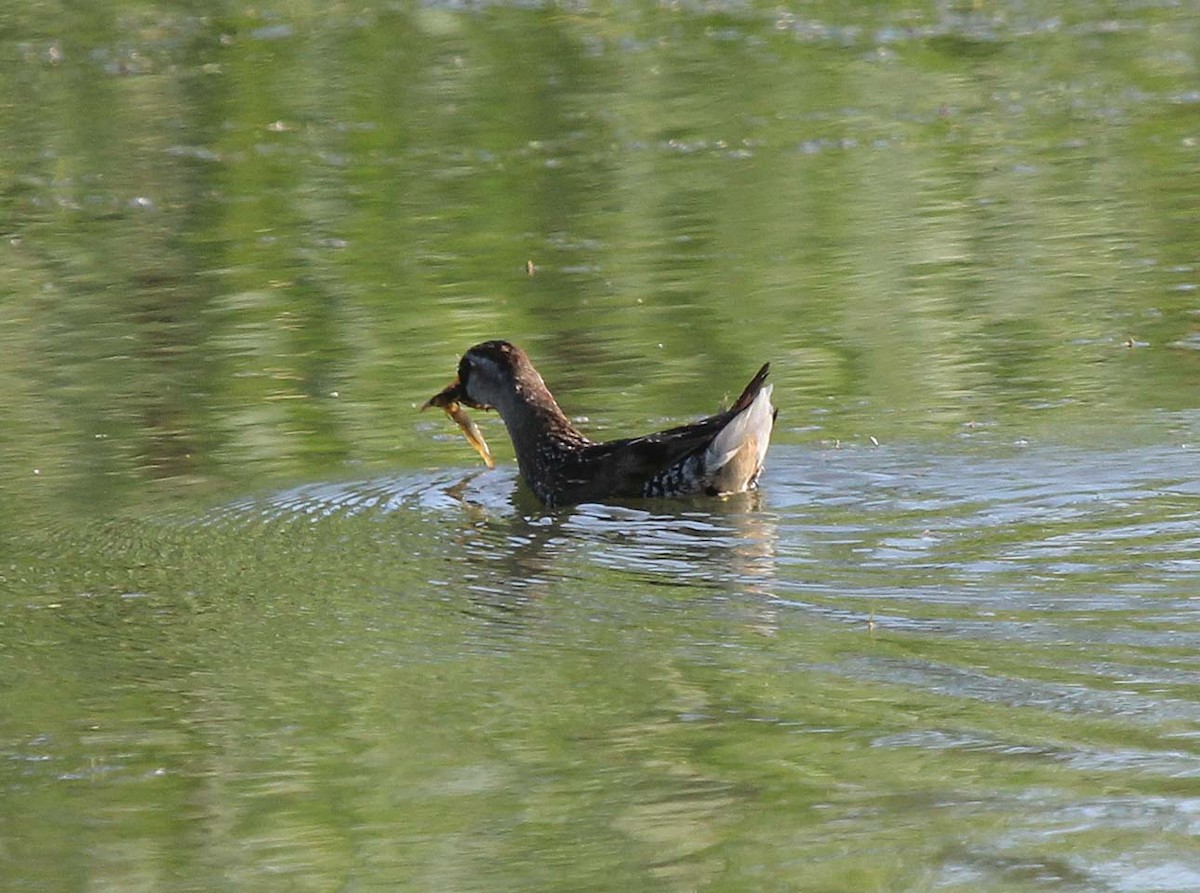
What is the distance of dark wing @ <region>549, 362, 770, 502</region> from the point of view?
746 centimetres

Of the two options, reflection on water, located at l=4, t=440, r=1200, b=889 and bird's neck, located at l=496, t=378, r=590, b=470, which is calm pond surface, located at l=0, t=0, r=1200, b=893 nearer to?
reflection on water, located at l=4, t=440, r=1200, b=889

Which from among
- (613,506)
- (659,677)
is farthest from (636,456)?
(659,677)

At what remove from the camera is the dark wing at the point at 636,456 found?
24.5 ft

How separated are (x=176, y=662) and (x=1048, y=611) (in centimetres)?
228

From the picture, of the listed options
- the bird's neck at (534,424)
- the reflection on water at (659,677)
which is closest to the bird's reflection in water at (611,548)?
the reflection on water at (659,677)

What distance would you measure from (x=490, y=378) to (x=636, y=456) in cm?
118

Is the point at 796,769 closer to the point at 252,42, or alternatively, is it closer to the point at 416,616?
the point at 416,616

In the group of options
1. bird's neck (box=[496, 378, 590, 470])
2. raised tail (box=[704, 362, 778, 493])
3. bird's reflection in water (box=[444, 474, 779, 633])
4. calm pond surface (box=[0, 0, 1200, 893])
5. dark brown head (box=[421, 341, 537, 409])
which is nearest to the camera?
calm pond surface (box=[0, 0, 1200, 893])

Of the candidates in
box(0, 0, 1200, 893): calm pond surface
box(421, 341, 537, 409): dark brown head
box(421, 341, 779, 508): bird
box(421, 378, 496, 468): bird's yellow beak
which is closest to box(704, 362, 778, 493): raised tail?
box(421, 341, 779, 508): bird

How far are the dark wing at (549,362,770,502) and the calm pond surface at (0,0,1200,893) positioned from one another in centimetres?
20

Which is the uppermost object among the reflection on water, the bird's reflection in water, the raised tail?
the raised tail

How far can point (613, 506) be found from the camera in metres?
7.83

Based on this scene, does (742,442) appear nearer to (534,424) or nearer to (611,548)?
(611,548)

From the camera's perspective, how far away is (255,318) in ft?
35.6
